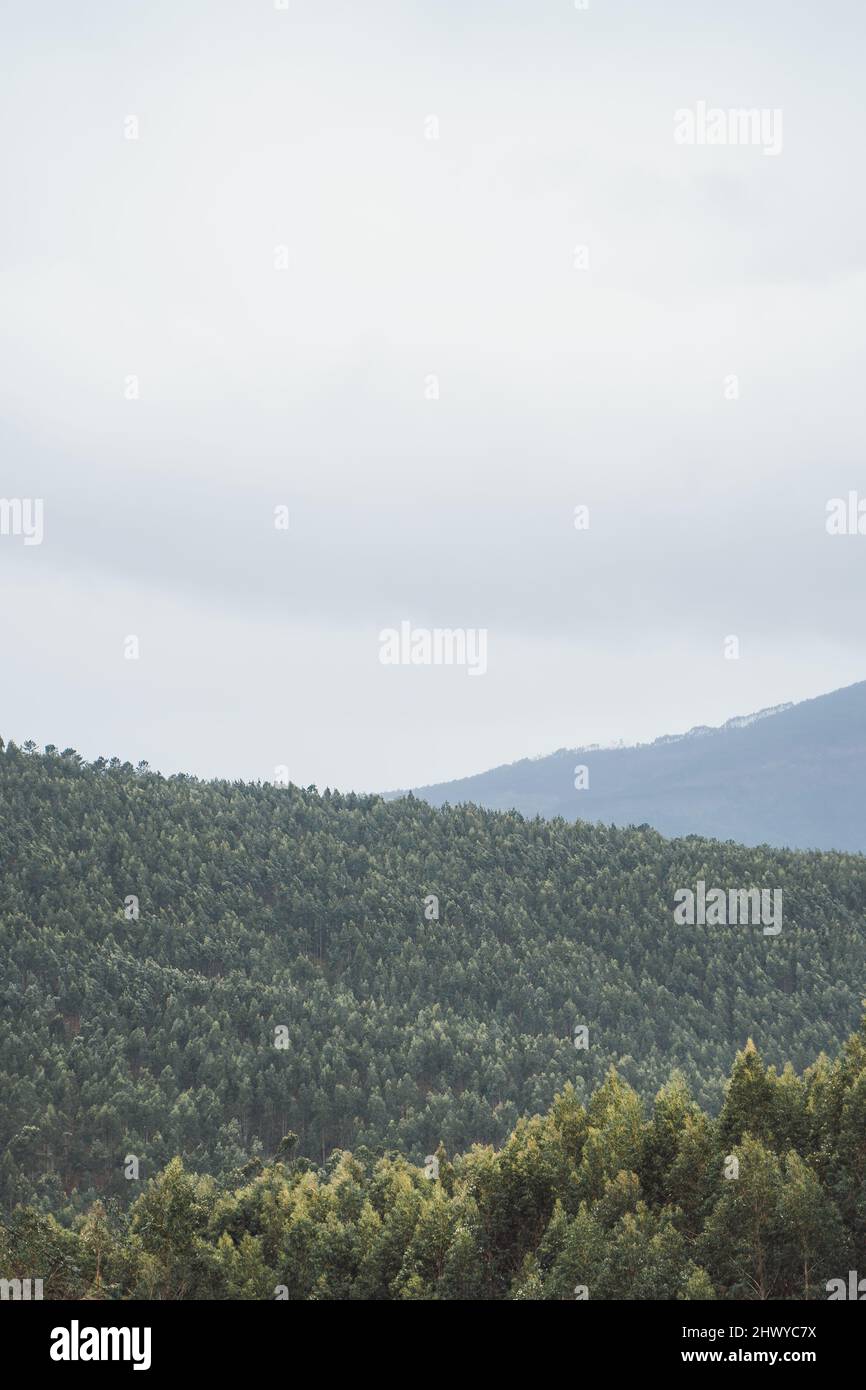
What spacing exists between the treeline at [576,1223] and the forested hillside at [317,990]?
56172mm

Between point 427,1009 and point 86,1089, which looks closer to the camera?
point 86,1089

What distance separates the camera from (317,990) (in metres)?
169

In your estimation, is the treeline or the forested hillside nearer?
the treeline

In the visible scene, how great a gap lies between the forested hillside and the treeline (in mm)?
56172

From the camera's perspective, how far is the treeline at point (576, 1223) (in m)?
50.1

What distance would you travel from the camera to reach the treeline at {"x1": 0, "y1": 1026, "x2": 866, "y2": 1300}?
50125 mm

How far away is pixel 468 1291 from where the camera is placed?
55656 mm

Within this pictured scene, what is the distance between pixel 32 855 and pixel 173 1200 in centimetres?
11129

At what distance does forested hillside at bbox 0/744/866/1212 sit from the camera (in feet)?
442

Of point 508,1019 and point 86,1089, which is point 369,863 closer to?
point 508,1019

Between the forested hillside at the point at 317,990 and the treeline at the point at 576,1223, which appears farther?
the forested hillside at the point at 317,990

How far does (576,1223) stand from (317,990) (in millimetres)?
119594
